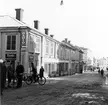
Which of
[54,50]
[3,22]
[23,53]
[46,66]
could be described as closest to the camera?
[23,53]

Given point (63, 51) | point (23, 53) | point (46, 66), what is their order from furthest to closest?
Result: point (63, 51), point (46, 66), point (23, 53)

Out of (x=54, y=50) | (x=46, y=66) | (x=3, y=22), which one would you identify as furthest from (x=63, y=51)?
(x=3, y=22)

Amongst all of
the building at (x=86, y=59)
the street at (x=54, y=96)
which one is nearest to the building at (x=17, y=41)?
the street at (x=54, y=96)

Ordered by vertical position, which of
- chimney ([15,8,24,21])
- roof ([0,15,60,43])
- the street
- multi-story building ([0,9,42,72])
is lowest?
the street

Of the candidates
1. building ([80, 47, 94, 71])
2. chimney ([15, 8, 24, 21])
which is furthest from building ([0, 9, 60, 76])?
building ([80, 47, 94, 71])

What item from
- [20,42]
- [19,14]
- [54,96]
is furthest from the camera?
[19,14]

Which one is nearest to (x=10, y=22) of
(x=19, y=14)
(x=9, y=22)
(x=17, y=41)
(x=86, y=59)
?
(x=9, y=22)

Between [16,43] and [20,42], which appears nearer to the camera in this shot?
[20,42]

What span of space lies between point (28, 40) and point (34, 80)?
9.99 m

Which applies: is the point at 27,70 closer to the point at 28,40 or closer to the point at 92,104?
the point at 28,40

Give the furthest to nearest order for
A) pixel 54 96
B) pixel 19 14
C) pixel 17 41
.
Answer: pixel 19 14 < pixel 17 41 < pixel 54 96

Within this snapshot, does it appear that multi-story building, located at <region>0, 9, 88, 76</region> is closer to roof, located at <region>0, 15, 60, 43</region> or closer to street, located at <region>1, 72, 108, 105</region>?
roof, located at <region>0, 15, 60, 43</region>

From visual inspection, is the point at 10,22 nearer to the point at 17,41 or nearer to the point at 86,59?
the point at 17,41

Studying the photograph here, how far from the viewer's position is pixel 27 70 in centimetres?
2695
